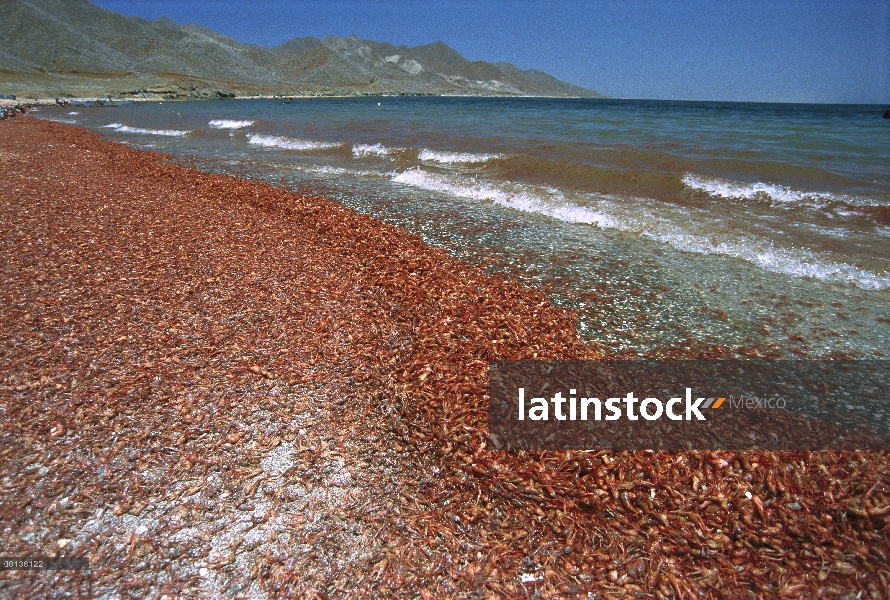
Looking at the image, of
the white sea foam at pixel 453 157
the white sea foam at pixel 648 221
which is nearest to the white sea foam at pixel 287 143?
the white sea foam at pixel 453 157

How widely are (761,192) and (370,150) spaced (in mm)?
17587

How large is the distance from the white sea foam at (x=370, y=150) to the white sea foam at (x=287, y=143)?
2142mm

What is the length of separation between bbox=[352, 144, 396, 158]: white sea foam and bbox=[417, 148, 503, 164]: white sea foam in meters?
2.20

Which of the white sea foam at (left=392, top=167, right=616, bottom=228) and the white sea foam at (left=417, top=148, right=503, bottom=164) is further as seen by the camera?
the white sea foam at (left=417, top=148, right=503, bottom=164)

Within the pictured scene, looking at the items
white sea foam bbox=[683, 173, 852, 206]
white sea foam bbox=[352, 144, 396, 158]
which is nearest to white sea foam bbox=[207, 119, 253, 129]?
white sea foam bbox=[352, 144, 396, 158]

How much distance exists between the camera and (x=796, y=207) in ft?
42.4

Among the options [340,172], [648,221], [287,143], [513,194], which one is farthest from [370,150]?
[648,221]

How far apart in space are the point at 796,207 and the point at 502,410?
1312cm

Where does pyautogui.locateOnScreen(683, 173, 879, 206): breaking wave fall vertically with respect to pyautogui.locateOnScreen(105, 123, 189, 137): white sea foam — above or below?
below

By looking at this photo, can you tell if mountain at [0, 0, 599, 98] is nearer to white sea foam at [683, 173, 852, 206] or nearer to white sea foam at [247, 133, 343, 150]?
white sea foam at [247, 133, 343, 150]

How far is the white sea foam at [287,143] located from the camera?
2612cm

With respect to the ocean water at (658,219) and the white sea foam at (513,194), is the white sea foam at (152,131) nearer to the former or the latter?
the ocean water at (658,219)

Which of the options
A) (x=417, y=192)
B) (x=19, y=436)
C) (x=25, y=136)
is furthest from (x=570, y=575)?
(x=25, y=136)

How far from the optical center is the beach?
317cm
